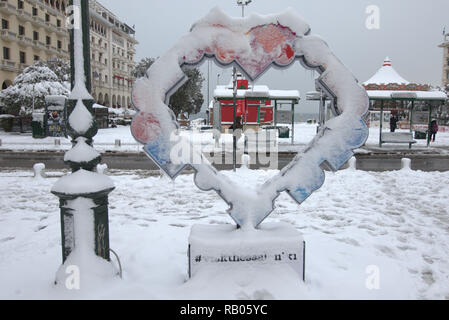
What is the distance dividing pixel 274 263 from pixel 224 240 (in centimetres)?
56

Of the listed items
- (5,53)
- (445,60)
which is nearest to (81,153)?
(5,53)

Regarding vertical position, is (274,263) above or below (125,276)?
above

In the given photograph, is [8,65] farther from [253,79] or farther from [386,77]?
[253,79]

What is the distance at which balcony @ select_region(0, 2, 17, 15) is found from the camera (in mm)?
33469

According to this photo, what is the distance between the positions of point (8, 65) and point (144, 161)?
2971 centimetres

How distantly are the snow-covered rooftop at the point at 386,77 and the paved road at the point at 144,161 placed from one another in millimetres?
5678

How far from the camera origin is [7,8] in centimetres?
3362

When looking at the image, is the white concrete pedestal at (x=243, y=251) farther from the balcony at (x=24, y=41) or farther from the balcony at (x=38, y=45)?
the balcony at (x=38, y=45)

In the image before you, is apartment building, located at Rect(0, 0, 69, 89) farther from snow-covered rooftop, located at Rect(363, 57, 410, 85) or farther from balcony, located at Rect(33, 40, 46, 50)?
snow-covered rooftop, located at Rect(363, 57, 410, 85)

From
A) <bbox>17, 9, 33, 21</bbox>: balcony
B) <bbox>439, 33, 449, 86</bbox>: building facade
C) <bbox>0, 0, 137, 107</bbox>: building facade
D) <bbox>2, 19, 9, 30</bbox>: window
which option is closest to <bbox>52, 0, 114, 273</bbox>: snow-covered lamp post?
<bbox>0, 0, 137, 107</bbox>: building facade

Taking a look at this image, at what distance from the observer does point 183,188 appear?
8.11 m
